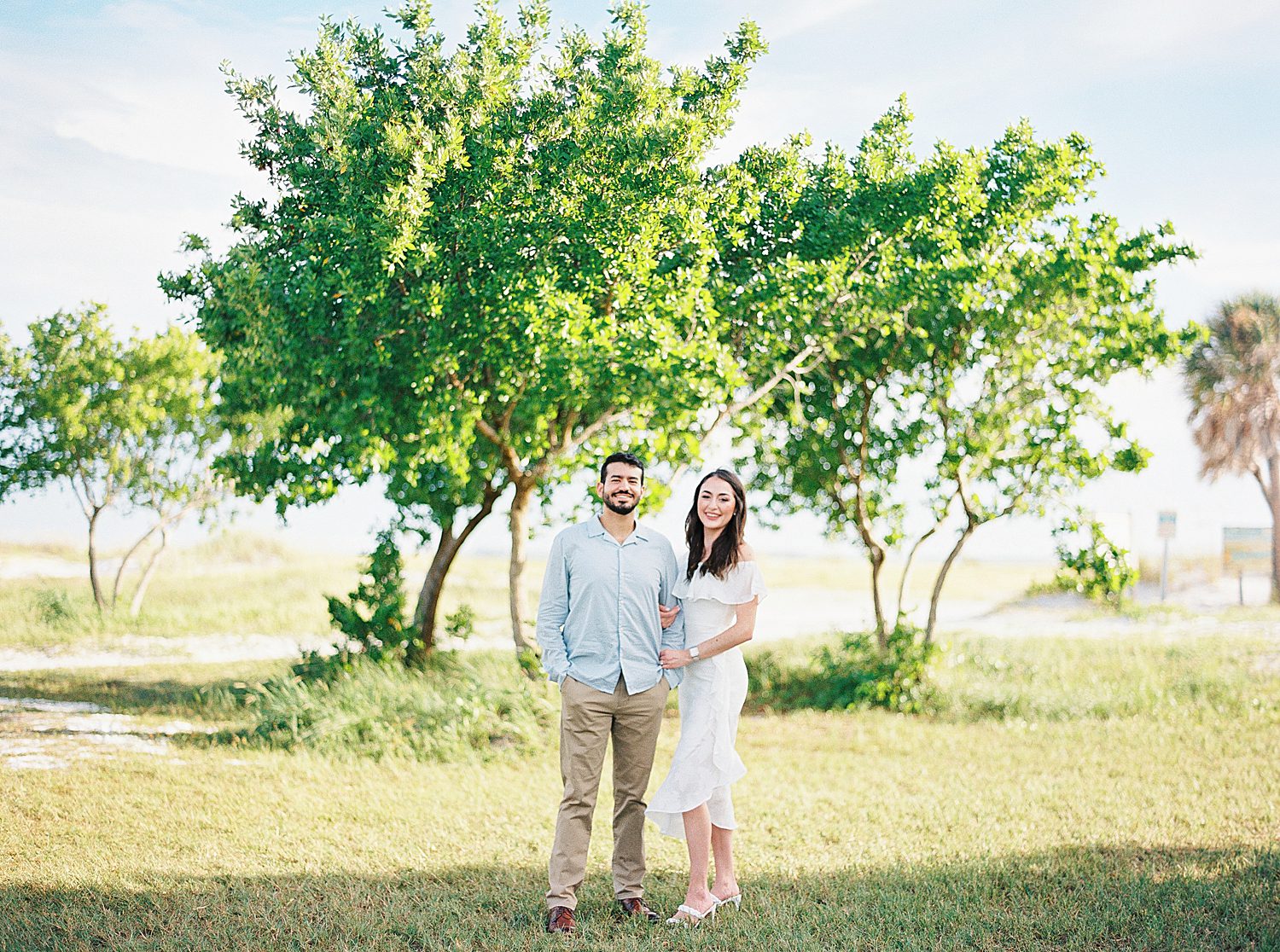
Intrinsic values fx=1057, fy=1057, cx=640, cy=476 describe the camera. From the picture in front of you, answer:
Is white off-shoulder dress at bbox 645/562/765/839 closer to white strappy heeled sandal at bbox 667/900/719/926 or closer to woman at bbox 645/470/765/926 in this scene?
woman at bbox 645/470/765/926

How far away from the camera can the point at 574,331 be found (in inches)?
366

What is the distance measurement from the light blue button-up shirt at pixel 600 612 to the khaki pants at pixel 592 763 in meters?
0.09

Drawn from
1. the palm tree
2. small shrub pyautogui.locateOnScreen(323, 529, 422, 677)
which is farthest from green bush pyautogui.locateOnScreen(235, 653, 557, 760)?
the palm tree

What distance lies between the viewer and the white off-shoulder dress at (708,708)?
16.6ft

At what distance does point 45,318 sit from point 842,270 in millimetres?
15744

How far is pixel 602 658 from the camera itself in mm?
5020

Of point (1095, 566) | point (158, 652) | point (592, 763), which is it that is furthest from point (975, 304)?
point (158, 652)

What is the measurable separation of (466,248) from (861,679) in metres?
7.03

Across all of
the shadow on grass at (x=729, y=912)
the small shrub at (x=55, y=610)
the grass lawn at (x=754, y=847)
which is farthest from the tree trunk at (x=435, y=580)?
the small shrub at (x=55, y=610)

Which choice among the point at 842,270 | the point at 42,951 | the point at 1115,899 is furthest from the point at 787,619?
the point at 42,951

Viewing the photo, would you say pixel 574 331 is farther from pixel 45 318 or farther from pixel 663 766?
pixel 45 318

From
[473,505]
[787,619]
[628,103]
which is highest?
[628,103]

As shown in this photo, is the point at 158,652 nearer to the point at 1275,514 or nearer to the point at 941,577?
the point at 941,577

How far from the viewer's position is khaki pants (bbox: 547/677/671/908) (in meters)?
5.02
